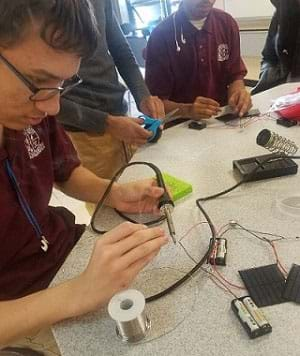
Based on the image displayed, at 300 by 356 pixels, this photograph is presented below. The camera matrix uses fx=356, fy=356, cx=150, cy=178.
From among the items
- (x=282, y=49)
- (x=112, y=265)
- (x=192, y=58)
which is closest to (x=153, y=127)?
(x=192, y=58)

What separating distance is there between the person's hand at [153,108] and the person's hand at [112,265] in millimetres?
828

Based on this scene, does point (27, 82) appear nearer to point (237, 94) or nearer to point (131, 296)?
point (131, 296)

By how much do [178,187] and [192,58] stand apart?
0.92 m

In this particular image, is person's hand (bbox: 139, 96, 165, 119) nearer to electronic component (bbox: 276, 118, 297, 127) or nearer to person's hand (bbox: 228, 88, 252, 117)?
person's hand (bbox: 228, 88, 252, 117)

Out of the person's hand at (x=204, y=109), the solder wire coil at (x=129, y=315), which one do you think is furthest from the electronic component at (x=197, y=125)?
the solder wire coil at (x=129, y=315)

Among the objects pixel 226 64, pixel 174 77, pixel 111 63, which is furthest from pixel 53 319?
pixel 226 64

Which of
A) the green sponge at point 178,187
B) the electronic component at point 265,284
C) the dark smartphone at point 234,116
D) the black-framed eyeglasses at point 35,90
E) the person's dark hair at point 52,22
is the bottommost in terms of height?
the dark smartphone at point 234,116

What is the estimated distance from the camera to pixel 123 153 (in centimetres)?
164

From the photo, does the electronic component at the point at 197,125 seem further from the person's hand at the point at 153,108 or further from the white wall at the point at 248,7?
the white wall at the point at 248,7

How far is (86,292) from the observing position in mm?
638

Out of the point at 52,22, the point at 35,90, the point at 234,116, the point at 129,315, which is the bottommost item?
the point at 234,116

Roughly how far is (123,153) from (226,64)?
2.25 ft

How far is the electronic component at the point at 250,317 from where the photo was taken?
59cm

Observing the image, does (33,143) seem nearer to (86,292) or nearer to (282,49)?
(86,292)
